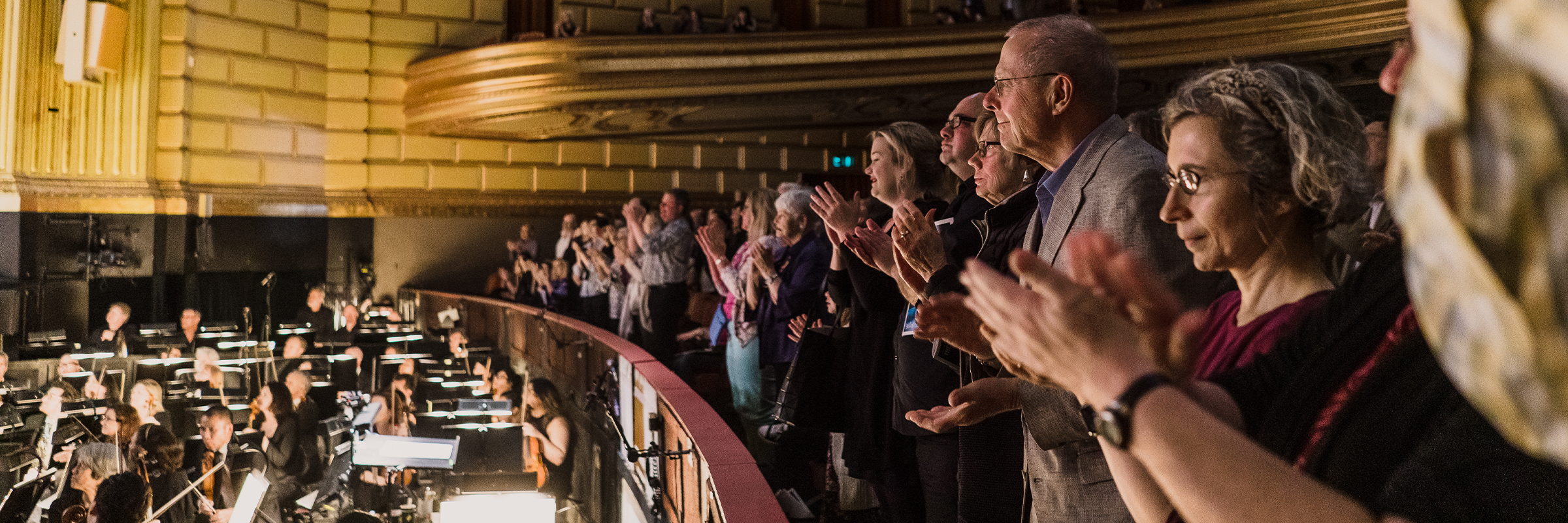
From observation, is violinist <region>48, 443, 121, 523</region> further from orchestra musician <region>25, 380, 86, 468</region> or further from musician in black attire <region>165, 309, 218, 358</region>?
musician in black attire <region>165, 309, 218, 358</region>

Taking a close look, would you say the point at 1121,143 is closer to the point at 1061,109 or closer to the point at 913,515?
the point at 1061,109

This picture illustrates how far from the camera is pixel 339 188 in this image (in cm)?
959

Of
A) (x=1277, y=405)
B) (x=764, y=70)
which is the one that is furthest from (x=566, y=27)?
(x=1277, y=405)

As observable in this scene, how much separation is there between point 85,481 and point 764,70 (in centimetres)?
534

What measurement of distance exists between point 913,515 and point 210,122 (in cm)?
823

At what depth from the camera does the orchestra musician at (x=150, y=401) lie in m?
5.01

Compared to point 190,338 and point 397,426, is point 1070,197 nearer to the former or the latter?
point 397,426

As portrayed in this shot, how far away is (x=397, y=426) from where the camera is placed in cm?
519

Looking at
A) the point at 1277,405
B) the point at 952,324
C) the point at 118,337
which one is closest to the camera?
the point at 1277,405

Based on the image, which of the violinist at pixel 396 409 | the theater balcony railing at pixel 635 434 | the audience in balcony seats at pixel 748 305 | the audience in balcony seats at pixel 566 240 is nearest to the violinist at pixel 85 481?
the violinist at pixel 396 409

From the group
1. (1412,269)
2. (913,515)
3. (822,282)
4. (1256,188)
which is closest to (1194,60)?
(822,282)

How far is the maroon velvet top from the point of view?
1.03 m

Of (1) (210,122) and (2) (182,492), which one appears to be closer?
(2) (182,492)

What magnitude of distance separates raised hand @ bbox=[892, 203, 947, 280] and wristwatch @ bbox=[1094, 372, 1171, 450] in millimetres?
1051
